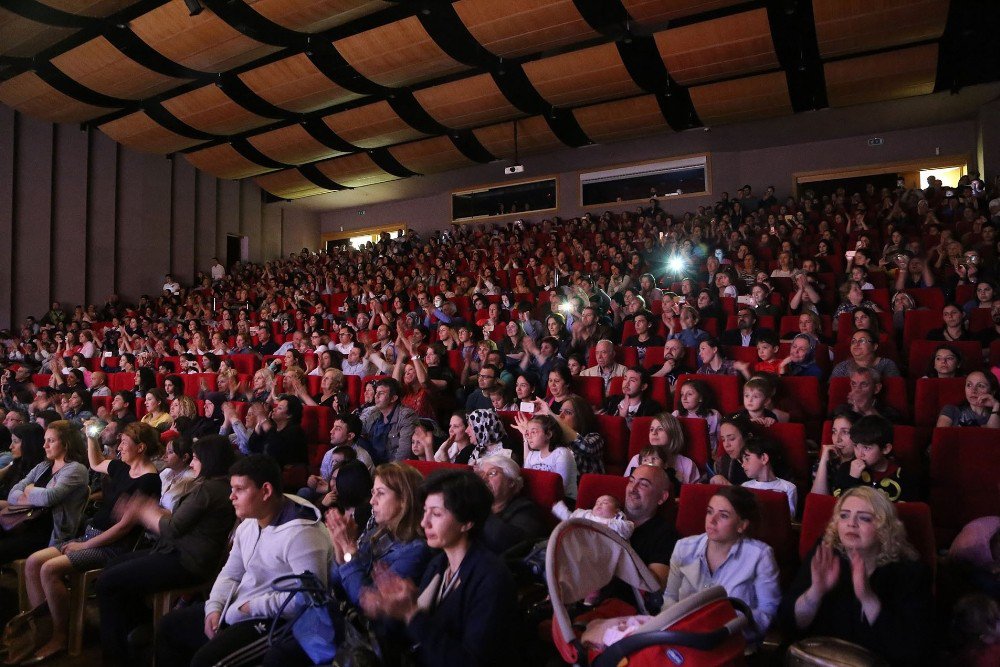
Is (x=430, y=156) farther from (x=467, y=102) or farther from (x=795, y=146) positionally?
(x=795, y=146)

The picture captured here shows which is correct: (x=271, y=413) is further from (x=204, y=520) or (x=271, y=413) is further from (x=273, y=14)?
(x=273, y=14)

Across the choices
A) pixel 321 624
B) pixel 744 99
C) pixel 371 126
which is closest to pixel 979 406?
pixel 321 624

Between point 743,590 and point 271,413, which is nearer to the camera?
point 743,590

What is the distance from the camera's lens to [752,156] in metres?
6.82

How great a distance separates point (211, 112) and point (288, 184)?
216cm

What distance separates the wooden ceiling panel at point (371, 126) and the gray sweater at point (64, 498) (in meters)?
5.20

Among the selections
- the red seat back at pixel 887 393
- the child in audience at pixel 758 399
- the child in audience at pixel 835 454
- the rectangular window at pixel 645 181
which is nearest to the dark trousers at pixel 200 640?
the child in audience at pixel 835 454

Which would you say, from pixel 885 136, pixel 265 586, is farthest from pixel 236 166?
pixel 265 586

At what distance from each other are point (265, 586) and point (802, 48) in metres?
5.53

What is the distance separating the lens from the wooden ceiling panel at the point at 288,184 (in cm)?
855

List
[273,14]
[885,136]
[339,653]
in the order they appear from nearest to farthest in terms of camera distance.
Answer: [339,653] → [273,14] → [885,136]

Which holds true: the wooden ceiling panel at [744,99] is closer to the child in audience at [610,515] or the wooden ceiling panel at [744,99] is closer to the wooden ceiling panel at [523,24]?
the wooden ceiling panel at [523,24]

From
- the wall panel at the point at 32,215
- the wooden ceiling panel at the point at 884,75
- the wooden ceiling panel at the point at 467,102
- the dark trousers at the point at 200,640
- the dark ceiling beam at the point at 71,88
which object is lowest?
the dark trousers at the point at 200,640

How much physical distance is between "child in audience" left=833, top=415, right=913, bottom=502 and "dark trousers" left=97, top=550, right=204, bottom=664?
1611 mm
